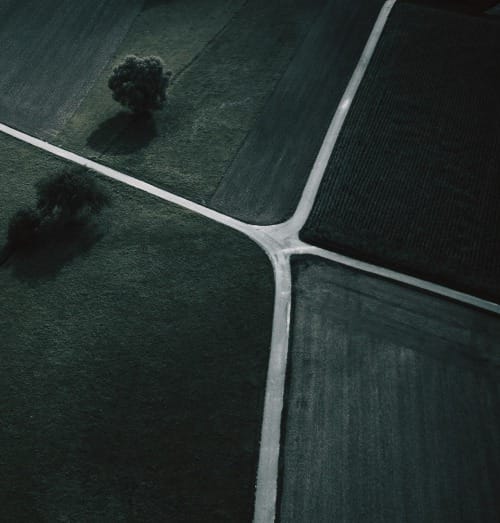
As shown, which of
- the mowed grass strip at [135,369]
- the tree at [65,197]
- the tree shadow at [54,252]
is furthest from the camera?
the tree at [65,197]

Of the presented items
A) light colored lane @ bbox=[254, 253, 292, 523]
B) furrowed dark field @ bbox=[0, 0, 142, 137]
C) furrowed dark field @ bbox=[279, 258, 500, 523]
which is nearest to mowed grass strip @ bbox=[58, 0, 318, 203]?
furrowed dark field @ bbox=[0, 0, 142, 137]

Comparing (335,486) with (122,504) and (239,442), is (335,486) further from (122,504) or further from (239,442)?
(122,504)

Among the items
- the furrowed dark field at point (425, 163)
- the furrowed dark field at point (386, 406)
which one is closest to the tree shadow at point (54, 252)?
the furrowed dark field at point (386, 406)

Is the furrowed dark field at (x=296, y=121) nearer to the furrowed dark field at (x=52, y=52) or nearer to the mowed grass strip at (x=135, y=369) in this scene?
the mowed grass strip at (x=135, y=369)

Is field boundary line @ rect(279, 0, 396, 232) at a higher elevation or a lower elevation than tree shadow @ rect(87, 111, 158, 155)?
higher

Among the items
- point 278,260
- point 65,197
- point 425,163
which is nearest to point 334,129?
point 425,163

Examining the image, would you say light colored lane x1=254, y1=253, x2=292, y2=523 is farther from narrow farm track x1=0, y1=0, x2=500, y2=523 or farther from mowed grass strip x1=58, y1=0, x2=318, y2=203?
mowed grass strip x1=58, y1=0, x2=318, y2=203

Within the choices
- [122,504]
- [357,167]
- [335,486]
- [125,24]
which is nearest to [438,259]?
[357,167]

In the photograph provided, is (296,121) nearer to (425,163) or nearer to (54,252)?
(425,163)
